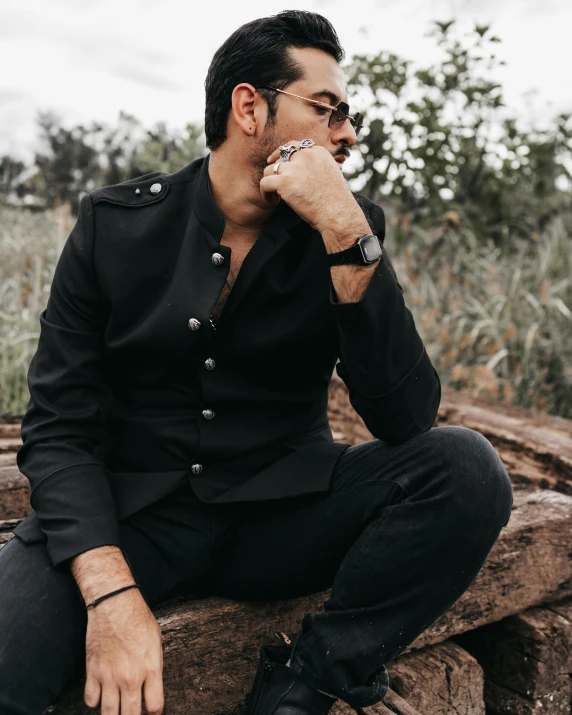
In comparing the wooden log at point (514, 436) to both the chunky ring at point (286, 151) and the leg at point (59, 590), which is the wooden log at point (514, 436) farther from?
the chunky ring at point (286, 151)

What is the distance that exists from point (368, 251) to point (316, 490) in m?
0.63

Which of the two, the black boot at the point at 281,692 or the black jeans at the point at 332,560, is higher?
the black jeans at the point at 332,560

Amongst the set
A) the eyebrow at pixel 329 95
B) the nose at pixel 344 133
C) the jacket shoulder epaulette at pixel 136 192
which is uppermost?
the eyebrow at pixel 329 95

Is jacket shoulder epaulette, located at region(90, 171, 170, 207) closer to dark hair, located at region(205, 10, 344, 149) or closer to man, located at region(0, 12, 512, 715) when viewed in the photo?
man, located at region(0, 12, 512, 715)

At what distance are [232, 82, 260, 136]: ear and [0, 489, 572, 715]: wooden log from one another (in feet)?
4.26

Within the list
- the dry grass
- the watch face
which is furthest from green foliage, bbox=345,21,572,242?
the watch face

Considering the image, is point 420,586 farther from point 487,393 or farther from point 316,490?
point 487,393

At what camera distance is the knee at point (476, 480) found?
5.58 ft

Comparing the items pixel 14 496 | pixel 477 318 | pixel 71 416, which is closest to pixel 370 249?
pixel 71 416

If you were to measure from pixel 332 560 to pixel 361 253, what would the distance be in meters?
0.79

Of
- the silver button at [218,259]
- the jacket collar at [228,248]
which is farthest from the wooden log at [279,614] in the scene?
the silver button at [218,259]

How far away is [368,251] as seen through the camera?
1.78 m

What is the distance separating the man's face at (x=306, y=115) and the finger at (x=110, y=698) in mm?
1344

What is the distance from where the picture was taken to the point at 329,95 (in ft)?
6.64
